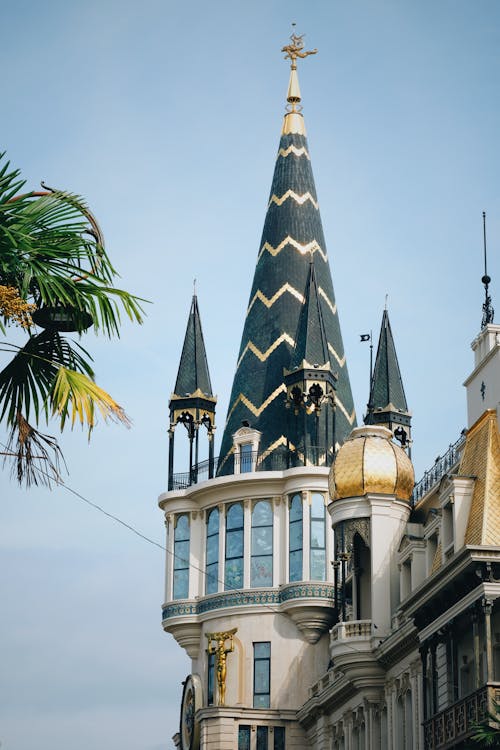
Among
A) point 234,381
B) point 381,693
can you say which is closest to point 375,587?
point 381,693

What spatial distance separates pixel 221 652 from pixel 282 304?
15.8 meters

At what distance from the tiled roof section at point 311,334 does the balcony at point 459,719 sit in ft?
80.9

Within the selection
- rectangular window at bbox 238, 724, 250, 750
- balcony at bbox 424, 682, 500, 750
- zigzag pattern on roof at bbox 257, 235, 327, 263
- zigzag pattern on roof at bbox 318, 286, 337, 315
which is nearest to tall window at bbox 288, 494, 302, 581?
rectangular window at bbox 238, 724, 250, 750

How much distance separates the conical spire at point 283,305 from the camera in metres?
64.9

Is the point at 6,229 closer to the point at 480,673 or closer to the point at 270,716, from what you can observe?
the point at 480,673

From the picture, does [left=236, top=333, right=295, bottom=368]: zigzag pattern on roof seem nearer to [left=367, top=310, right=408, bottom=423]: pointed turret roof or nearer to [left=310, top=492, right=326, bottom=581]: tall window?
[left=367, top=310, right=408, bottom=423]: pointed turret roof

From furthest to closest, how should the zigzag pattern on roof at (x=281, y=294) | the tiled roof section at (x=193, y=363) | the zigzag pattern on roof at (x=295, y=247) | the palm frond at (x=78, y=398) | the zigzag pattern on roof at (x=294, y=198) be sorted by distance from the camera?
the zigzag pattern on roof at (x=294, y=198), the zigzag pattern on roof at (x=295, y=247), the zigzag pattern on roof at (x=281, y=294), the tiled roof section at (x=193, y=363), the palm frond at (x=78, y=398)

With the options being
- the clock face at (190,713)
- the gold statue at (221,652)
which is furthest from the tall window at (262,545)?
the clock face at (190,713)

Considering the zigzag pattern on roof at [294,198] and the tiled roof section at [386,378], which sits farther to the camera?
the zigzag pattern on roof at [294,198]

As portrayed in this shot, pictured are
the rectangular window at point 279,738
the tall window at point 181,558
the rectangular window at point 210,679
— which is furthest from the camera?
the tall window at point 181,558

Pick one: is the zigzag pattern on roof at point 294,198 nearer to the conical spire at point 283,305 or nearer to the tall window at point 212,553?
the conical spire at point 283,305

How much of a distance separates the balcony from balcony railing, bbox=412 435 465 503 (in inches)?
371

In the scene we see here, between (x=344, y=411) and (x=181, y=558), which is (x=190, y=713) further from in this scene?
(x=344, y=411)

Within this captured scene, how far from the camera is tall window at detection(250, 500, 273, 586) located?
60938 millimetres
